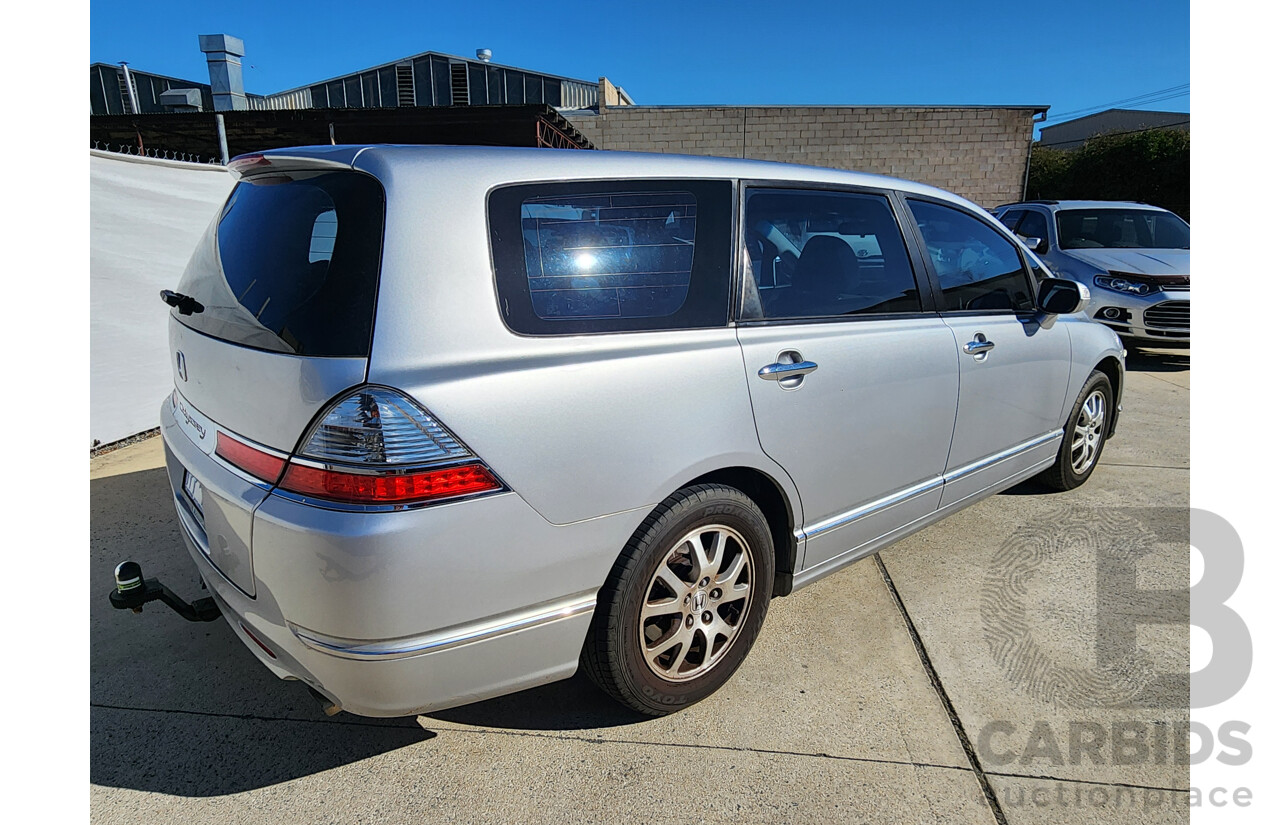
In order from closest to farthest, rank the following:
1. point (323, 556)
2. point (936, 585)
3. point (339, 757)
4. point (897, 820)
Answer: point (323, 556), point (897, 820), point (339, 757), point (936, 585)

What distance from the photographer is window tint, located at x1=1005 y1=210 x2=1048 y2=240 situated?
30.2 feet

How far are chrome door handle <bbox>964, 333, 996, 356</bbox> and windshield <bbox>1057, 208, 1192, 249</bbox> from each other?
6.98 m

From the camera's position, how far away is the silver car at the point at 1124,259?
7895 mm

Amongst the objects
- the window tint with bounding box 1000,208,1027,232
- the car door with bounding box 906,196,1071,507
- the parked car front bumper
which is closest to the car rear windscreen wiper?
the car door with bounding box 906,196,1071,507

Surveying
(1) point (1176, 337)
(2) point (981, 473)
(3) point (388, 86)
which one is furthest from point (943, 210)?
(3) point (388, 86)

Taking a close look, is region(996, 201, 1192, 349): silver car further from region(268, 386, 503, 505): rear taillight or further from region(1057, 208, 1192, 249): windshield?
region(268, 386, 503, 505): rear taillight

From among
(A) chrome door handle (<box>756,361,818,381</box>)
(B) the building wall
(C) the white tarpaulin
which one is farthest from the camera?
(B) the building wall

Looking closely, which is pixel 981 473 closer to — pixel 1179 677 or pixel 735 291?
pixel 1179 677

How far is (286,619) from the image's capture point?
1813 mm

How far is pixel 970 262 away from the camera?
11.1 feet

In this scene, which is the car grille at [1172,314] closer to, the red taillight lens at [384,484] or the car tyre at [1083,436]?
the car tyre at [1083,436]

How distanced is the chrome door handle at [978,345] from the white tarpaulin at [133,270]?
4654 millimetres

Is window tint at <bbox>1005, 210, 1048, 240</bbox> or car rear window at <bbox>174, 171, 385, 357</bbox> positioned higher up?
window tint at <bbox>1005, 210, 1048, 240</bbox>

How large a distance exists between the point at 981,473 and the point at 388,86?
23.7 m
